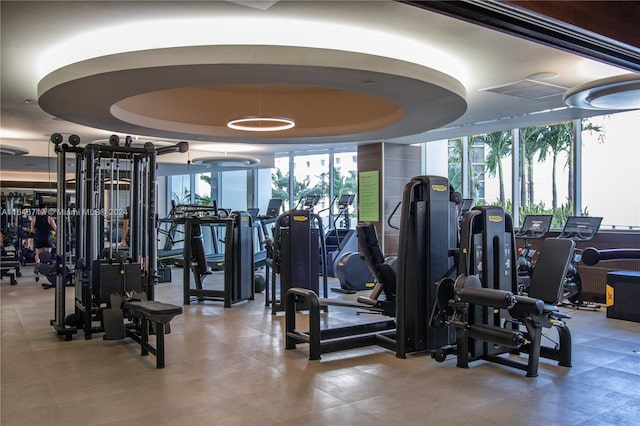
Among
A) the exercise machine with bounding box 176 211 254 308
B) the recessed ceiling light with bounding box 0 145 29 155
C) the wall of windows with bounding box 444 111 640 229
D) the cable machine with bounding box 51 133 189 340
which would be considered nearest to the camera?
the cable machine with bounding box 51 133 189 340

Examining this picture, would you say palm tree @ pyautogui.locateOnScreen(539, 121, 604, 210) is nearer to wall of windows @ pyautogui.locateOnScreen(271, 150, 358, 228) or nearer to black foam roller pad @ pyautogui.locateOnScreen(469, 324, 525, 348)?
wall of windows @ pyautogui.locateOnScreen(271, 150, 358, 228)

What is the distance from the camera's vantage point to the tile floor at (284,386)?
3305 millimetres

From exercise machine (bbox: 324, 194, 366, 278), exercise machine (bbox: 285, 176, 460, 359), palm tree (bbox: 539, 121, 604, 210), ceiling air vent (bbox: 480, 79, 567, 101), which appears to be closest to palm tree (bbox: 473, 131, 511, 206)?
palm tree (bbox: 539, 121, 604, 210)

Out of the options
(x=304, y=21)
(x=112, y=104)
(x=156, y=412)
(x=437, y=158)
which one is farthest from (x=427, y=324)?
(x=437, y=158)

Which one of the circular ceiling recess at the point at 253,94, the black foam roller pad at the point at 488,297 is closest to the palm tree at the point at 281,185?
the circular ceiling recess at the point at 253,94

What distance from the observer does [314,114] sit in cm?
830

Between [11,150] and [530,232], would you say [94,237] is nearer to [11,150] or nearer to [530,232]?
[11,150]

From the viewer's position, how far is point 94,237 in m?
5.65

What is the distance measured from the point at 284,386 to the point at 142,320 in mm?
1777

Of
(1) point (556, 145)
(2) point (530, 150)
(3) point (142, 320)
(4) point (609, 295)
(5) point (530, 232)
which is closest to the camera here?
(3) point (142, 320)

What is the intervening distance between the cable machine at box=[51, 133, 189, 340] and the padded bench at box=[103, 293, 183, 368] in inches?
10.7

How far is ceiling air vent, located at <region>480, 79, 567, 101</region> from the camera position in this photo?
6.11 m

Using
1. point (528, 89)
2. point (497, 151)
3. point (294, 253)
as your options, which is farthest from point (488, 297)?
point (497, 151)

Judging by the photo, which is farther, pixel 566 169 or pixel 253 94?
pixel 566 169
